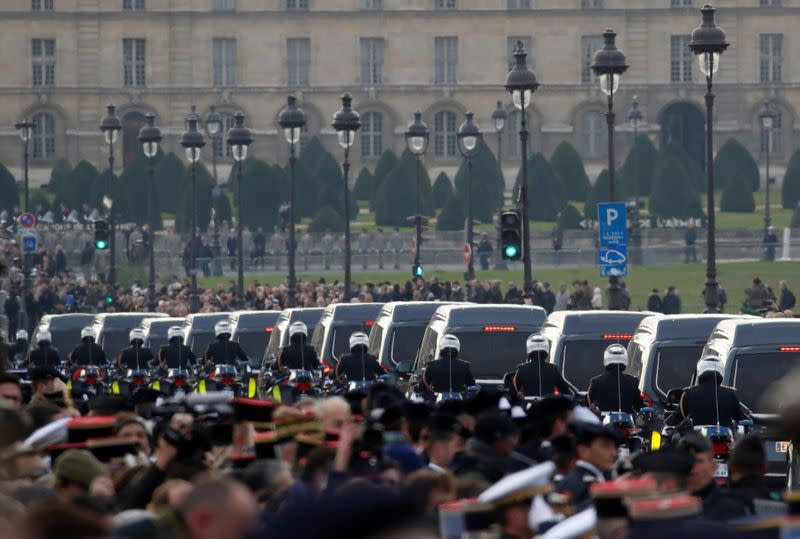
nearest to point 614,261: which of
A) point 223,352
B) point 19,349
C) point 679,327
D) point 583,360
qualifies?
point 223,352

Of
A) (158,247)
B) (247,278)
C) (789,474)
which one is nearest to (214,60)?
(158,247)

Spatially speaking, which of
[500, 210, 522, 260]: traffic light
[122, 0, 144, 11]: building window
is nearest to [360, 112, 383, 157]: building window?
[122, 0, 144, 11]: building window

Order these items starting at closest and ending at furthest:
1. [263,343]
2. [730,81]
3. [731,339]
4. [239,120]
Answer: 1. [731,339]
2. [263,343]
3. [239,120]
4. [730,81]

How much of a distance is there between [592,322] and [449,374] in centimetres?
207

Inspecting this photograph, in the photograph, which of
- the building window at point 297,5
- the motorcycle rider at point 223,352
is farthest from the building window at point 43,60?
the motorcycle rider at point 223,352

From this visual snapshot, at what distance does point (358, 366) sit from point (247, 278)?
1648 inches

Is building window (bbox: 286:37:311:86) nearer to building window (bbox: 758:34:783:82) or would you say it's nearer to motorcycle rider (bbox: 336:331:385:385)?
building window (bbox: 758:34:783:82)

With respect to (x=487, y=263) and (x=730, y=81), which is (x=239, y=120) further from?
(x=730, y=81)

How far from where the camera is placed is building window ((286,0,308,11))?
95.2 meters

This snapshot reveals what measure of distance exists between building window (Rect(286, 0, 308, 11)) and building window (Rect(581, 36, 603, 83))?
11936 mm

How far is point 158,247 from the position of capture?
67812mm

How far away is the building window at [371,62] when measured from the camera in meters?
94.4

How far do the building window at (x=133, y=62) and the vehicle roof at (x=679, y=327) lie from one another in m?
77.6

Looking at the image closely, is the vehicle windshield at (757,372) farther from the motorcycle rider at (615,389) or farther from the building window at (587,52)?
the building window at (587,52)
